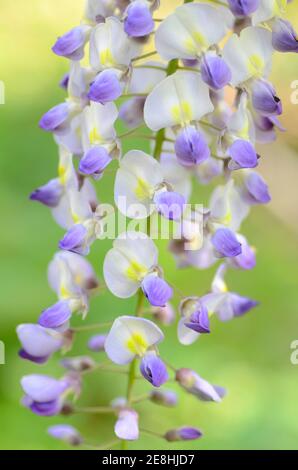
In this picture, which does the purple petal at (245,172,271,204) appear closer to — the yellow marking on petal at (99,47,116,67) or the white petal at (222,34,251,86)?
the white petal at (222,34,251,86)

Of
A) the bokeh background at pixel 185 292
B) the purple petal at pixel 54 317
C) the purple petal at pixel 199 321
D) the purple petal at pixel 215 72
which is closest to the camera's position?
the purple petal at pixel 215 72

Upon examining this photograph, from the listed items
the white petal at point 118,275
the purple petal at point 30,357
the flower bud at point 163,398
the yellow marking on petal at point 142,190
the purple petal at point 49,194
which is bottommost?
the flower bud at point 163,398

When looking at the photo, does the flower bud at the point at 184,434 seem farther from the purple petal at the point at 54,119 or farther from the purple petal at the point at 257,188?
the purple petal at the point at 54,119

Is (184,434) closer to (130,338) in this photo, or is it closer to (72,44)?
(130,338)

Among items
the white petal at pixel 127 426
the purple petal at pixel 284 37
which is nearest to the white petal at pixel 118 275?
the white petal at pixel 127 426

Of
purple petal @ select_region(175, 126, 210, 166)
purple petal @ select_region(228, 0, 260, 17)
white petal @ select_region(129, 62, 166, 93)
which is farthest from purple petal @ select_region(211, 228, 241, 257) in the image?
purple petal @ select_region(228, 0, 260, 17)

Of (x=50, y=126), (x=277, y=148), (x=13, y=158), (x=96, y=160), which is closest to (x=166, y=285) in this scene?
(x=96, y=160)

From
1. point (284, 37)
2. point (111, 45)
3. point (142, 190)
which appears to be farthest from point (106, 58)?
point (284, 37)
